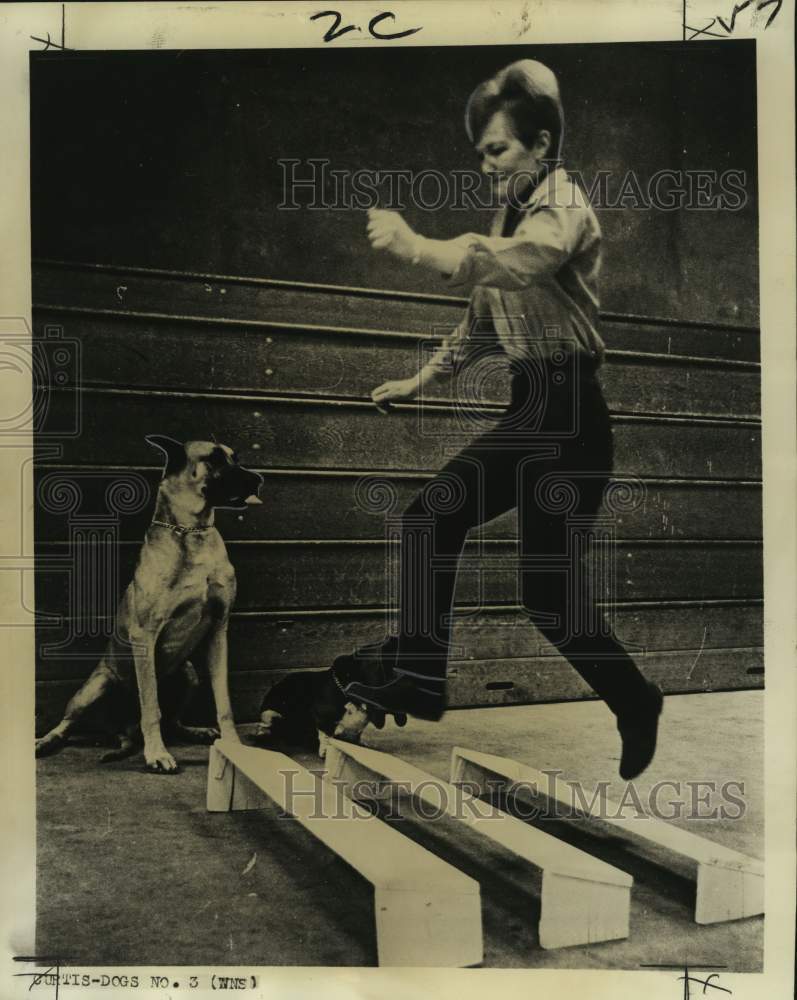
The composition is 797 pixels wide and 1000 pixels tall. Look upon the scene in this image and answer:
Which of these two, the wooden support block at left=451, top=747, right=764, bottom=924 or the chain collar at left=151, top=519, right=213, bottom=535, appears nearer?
the wooden support block at left=451, top=747, right=764, bottom=924

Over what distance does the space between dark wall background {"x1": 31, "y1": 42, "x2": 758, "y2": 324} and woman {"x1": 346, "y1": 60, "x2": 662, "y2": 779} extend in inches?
2.1

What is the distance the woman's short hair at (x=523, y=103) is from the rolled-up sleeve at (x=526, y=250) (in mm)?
147

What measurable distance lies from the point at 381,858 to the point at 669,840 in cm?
59

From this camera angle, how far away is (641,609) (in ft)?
6.14

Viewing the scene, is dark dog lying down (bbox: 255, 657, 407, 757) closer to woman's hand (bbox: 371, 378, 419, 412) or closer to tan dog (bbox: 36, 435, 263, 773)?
tan dog (bbox: 36, 435, 263, 773)

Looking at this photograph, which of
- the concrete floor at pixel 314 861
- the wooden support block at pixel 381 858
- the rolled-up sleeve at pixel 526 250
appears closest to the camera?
the wooden support block at pixel 381 858

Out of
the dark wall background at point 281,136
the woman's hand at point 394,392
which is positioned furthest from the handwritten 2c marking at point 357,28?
the woman's hand at point 394,392

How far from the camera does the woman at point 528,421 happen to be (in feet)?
5.94

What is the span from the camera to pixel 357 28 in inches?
71.3

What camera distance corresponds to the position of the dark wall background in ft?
5.97

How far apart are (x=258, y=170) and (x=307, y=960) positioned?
5.50 ft

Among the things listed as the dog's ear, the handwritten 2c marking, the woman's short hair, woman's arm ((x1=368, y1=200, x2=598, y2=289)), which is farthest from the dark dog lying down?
the handwritten 2c marking

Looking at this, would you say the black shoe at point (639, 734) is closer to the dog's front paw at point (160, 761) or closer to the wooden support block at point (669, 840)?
the wooden support block at point (669, 840)

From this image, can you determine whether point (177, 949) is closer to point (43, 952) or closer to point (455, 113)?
point (43, 952)
